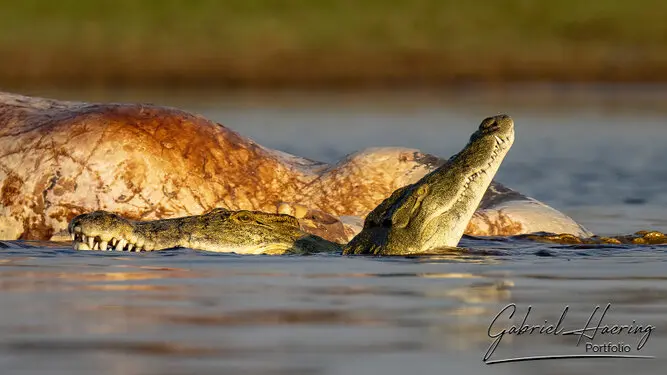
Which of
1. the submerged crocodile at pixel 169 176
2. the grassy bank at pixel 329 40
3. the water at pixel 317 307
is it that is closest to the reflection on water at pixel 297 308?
the water at pixel 317 307

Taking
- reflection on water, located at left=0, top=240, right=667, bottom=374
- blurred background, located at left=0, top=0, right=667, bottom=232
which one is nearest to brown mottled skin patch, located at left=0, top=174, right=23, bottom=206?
reflection on water, located at left=0, top=240, right=667, bottom=374

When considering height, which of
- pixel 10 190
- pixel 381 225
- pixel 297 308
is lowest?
pixel 297 308

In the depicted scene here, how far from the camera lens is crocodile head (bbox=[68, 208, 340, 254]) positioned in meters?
14.2

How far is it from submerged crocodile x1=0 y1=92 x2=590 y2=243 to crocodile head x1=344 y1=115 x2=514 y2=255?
2920 mm

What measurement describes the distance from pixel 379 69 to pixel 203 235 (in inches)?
1766

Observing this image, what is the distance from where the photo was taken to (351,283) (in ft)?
39.6

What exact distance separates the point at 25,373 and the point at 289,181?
9.81 metres

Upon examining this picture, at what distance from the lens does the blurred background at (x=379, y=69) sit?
33.3 m

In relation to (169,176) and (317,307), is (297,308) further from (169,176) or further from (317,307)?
(169,176)

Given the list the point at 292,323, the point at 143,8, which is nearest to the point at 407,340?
the point at 292,323

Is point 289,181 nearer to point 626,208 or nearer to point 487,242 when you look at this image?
point 487,242
